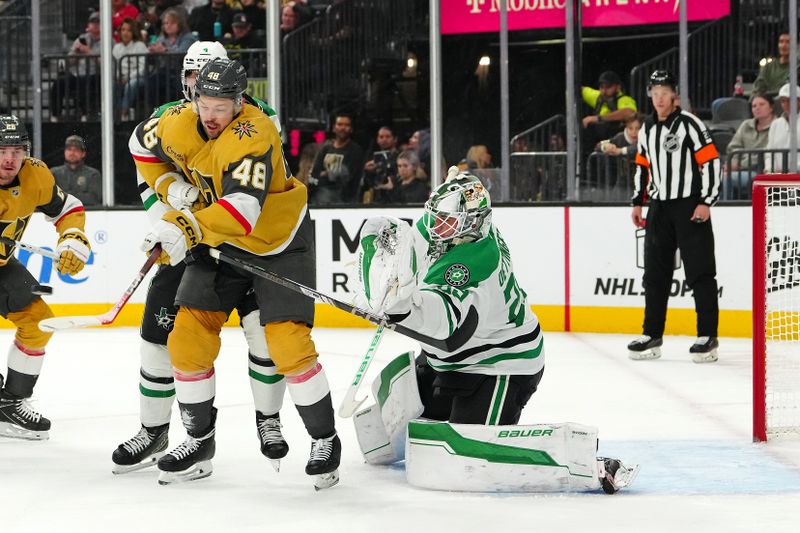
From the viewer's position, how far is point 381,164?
763cm

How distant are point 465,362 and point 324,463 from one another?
44 centimetres

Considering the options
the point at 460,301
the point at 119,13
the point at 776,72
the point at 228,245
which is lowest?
the point at 460,301

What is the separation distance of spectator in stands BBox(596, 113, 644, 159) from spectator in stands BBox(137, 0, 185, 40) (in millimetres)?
2886

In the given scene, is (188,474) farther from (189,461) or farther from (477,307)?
(477,307)

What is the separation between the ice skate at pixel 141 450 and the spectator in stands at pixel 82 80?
4.49 m

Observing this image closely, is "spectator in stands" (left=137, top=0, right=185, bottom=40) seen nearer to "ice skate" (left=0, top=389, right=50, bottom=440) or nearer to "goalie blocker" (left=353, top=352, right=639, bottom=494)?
"ice skate" (left=0, top=389, right=50, bottom=440)

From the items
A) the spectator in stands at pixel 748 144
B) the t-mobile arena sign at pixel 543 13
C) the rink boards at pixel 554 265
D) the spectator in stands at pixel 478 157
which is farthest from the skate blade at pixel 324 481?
the t-mobile arena sign at pixel 543 13

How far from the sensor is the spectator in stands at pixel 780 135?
6656mm

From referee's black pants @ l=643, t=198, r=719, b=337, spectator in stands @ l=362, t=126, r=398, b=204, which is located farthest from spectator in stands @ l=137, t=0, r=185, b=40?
referee's black pants @ l=643, t=198, r=719, b=337

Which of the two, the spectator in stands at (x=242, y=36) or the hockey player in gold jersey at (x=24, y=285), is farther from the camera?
the spectator in stands at (x=242, y=36)

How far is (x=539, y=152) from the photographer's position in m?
7.26

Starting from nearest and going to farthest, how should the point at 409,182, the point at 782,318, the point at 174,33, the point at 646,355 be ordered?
the point at 782,318
the point at 646,355
the point at 409,182
the point at 174,33

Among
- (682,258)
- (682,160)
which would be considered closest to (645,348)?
(682,258)

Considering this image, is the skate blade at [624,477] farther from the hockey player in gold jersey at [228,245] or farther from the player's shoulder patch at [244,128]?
the player's shoulder patch at [244,128]
